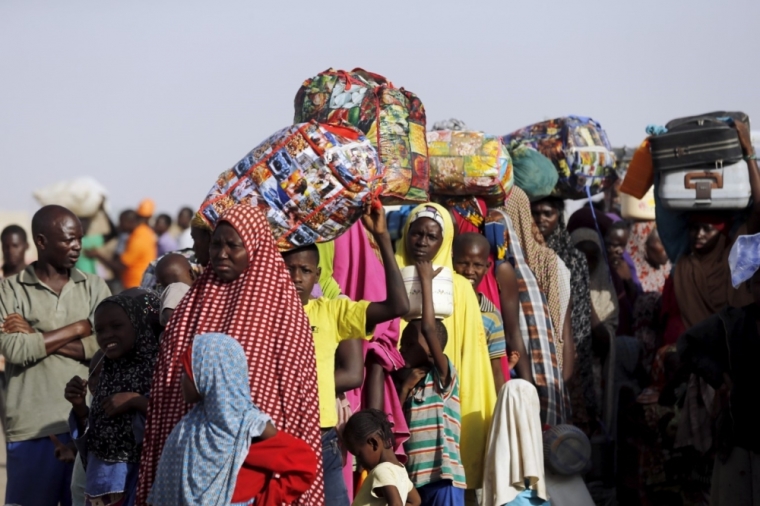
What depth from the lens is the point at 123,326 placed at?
5395 mm

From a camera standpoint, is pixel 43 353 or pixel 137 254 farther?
Answer: pixel 137 254

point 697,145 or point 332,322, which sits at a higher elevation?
point 697,145

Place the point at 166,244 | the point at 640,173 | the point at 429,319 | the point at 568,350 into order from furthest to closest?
the point at 166,244, the point at 568,350, the point at 640,173, the point at 429,319

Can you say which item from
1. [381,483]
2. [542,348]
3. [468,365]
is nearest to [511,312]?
[542,348]

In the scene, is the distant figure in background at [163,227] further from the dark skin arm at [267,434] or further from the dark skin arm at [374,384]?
the dark skin arm at [267,434]

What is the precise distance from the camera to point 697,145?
7.66 metres

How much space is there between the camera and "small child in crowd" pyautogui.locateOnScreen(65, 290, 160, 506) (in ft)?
17.4

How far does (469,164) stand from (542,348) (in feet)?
4.30

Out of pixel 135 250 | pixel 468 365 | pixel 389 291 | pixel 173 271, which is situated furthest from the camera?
pixel 135 250

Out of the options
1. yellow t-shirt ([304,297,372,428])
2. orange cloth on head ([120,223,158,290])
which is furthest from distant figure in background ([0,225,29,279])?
yellow t-shirt ([304,297,372,428])

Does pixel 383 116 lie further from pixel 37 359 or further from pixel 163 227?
pixel 163 227

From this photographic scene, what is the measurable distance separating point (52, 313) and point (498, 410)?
247 centimetres

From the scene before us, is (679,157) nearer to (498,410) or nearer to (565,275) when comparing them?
(565,275)

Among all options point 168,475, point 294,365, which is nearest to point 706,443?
point 294,365
